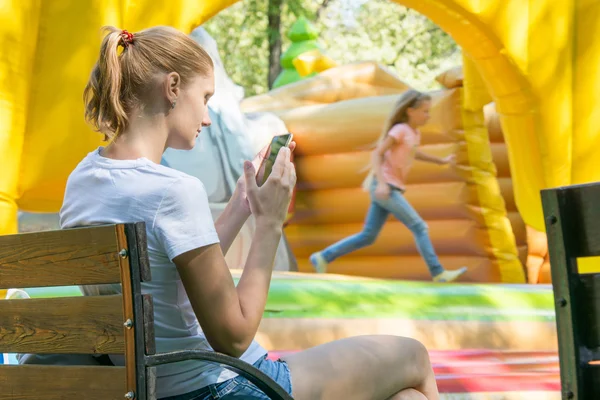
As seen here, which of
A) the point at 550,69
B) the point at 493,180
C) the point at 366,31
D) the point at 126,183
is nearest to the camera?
the point at 126,183

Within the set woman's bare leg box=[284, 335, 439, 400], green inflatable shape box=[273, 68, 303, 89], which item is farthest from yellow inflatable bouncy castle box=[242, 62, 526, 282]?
woman's bare leg box=[284, 335, 439, 400]

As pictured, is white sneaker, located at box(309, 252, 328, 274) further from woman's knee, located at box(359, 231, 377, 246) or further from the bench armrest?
the bench armrest

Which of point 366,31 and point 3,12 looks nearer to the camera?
point 3,12

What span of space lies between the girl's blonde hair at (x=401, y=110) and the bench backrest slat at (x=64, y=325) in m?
4.43

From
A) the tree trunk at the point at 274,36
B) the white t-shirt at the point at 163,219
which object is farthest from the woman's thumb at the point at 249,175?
the tree trunk at the point at 274,36

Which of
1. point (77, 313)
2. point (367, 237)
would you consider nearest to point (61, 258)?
point (77, 313)

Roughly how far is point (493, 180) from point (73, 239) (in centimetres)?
482

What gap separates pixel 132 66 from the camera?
4.38 feet

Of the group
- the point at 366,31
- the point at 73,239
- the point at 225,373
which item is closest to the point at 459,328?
the point at 225,373

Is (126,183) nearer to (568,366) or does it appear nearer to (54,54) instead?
(568,366)

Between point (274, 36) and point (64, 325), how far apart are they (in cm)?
1051

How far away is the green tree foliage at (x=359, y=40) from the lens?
531 inches

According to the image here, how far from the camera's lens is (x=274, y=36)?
11.4m

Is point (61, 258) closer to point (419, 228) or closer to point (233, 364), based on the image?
point (233, 364)
